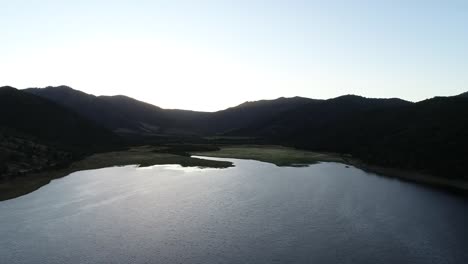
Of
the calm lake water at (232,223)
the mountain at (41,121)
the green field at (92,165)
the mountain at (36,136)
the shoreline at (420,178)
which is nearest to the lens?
the calm lake water at (232,223)

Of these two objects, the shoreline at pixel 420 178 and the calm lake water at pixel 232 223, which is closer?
the calm lake water at pixel 232 223

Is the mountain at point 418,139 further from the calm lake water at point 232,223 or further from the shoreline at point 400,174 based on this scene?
the calm lake water at point 232,223

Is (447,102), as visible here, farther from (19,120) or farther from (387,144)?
(19,120)

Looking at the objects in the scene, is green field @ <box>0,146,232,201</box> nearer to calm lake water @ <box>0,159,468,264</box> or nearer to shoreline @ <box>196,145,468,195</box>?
calm lake water @ <box>0,159,468,264</box>

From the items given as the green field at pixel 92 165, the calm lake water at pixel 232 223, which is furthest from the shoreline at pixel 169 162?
the calm lake water at pixel 232 223

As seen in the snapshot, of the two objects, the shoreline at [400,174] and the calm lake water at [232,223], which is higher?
the shoreline at [400,174]

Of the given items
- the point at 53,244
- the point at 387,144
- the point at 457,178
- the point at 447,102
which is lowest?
the point at 53,244

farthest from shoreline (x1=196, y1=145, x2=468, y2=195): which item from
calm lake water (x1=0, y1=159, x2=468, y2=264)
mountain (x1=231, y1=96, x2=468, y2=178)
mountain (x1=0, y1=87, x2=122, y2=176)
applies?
mountain (x1=0, y1=87, x2=122, y2=176)

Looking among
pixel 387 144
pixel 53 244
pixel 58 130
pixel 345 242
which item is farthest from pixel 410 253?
pixel 58 130

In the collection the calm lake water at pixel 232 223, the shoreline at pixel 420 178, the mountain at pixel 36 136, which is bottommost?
the calm lake water at pixel 232 223
